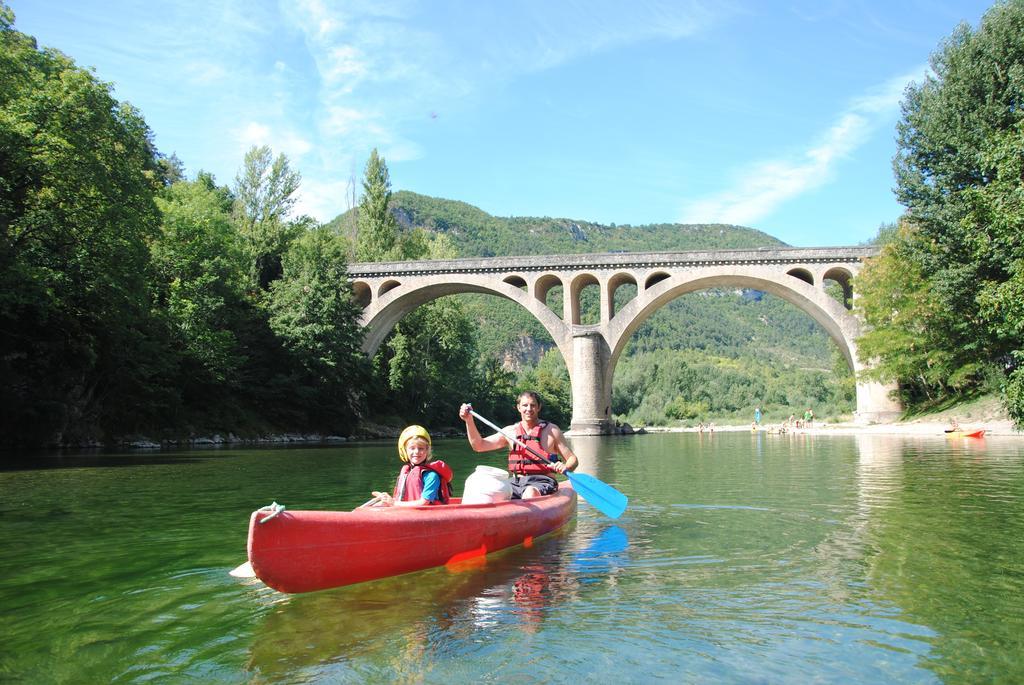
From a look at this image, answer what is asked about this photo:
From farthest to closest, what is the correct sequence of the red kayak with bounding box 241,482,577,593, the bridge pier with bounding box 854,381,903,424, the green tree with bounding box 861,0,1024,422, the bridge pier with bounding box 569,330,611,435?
the bridge pier with bounding box 569,330,611,435 < the bridge pier with bounding box 854,381,903,424 < the green tree with bounding box 861,0,1024,422 < the red kayak with bounding box 241,482,577,593

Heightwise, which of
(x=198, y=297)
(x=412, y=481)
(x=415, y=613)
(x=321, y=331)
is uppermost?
(x=198, y=297)

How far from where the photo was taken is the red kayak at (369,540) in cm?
416

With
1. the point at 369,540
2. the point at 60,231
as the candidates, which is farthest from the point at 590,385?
the point at 369,540

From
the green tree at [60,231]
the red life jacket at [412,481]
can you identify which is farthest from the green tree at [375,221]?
the red life jacket at [412,481]

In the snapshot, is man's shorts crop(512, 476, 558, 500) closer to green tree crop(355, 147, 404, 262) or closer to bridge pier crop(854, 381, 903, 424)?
bridge pier crop(854, 381, 903, 424)

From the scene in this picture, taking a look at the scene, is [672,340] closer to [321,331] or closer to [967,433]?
[321,331]

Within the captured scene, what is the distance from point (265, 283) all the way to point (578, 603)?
36.9 metres

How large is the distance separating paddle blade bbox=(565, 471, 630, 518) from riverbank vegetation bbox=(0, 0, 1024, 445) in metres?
8.24

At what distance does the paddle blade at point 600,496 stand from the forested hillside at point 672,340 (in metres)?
29.0

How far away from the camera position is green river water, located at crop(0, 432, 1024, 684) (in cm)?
340

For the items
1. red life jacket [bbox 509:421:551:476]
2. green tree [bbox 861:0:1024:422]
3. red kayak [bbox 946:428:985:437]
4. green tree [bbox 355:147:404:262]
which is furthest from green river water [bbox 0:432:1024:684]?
green tree [bbox 355:147:404:262]

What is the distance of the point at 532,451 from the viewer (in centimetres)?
699

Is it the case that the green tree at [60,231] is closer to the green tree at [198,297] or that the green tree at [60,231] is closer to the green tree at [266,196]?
the green tree at [198,297]

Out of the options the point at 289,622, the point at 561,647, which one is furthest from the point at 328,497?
the point at 561,647
